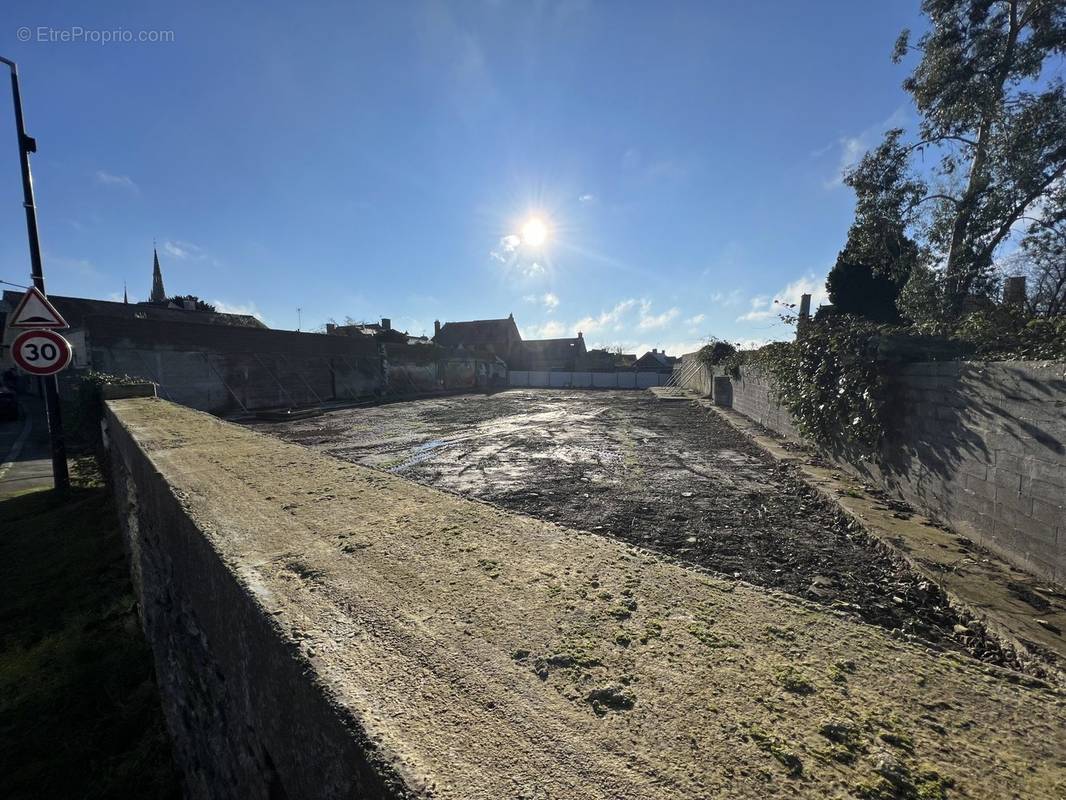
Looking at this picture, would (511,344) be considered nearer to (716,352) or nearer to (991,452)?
(716,352)

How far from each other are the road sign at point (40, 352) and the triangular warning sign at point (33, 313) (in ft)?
0.45

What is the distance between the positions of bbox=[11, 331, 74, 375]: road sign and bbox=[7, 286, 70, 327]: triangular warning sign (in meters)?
0.14

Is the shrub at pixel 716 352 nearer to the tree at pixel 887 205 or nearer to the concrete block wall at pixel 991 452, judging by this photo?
the tree at pixel 887 205

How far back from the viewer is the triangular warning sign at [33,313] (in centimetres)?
594

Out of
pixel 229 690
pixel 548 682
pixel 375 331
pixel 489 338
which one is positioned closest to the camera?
pixel 548 682

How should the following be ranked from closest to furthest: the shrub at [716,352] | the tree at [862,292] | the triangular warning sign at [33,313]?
the triangular warning sign at [33,313], the shrub at [716,352], the tree at [862,292]

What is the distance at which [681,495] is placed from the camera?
16.9 feet

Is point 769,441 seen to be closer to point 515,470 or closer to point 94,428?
Result: point 515,470

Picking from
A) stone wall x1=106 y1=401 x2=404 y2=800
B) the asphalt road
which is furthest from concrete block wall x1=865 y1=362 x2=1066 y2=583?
the asphalt road

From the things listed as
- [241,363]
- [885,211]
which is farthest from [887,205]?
[241,363]

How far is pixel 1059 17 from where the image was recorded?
10.8 m

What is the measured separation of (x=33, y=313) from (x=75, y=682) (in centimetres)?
558

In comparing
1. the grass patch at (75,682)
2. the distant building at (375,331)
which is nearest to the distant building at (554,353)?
the distant building at (375,331)

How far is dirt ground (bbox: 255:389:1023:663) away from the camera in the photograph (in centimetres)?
300
